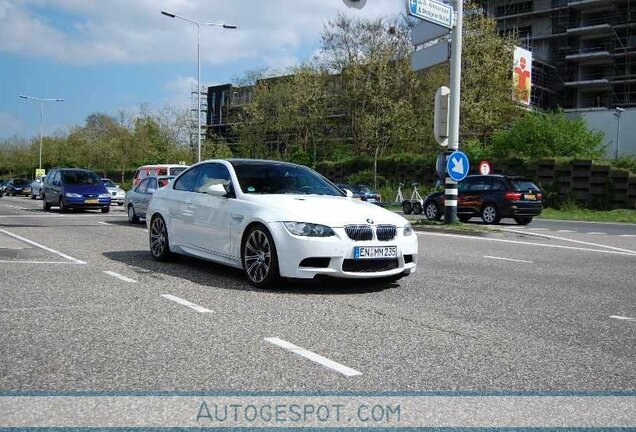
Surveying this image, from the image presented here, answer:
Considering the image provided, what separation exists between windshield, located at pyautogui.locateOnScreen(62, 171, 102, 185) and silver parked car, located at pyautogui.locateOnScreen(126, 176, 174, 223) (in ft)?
24.3

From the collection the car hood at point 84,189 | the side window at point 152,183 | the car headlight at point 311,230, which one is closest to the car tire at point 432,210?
the side window at point 152,183

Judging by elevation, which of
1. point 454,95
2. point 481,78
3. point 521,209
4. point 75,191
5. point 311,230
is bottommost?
point 521,209

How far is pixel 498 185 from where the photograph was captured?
73.4ft

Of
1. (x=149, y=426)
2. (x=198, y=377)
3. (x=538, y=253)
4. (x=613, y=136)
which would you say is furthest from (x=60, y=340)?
(x=613, y=136)

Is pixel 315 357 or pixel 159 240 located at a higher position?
pixel 159 240

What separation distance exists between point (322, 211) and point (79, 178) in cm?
2101

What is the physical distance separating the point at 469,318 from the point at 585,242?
36.0ft

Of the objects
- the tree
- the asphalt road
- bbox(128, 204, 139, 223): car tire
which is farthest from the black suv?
the tree

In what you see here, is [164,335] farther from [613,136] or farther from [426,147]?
[613,136]

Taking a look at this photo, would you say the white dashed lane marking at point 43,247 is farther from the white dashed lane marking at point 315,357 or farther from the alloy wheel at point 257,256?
the white dashed lane marking at point 315,357

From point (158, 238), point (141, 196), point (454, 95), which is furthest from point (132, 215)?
point (454, 95)

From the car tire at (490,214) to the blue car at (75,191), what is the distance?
45.3ft

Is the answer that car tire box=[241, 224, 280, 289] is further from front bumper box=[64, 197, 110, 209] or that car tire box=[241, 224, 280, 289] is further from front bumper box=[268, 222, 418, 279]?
front bumper box=[64, 197, 110, 209]

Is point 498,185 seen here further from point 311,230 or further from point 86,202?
point 311,230
